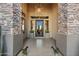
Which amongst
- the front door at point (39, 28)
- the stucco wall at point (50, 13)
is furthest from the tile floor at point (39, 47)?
the stucco wall at point (50, 13)

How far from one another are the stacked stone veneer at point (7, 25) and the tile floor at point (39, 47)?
0.40 meters

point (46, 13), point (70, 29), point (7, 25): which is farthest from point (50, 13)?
point (7, 25)

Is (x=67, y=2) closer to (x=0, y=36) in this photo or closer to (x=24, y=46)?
(x=24, y=46)

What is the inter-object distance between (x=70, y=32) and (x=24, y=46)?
1039 millimetres

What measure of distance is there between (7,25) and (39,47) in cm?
84

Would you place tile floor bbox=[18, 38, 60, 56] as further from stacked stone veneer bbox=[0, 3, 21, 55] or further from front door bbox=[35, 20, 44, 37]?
stacked stone veneer bbox=[0, 3, 21, 55]

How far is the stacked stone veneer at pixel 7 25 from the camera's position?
335 centimetres

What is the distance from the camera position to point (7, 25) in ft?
11.0

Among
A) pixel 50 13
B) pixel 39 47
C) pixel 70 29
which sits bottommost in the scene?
pixel 39 47

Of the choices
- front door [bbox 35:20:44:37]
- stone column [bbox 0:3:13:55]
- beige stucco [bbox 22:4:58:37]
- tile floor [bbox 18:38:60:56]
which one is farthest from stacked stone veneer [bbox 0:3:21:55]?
front door [bbox 35:20:44:37]

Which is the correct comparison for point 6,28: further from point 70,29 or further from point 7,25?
point 70,29

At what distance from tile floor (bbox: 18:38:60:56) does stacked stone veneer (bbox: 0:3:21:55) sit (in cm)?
40

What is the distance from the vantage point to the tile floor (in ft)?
11.3

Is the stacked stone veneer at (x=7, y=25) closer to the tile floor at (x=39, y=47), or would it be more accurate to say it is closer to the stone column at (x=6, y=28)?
the stone column at (x=6, y=28)
